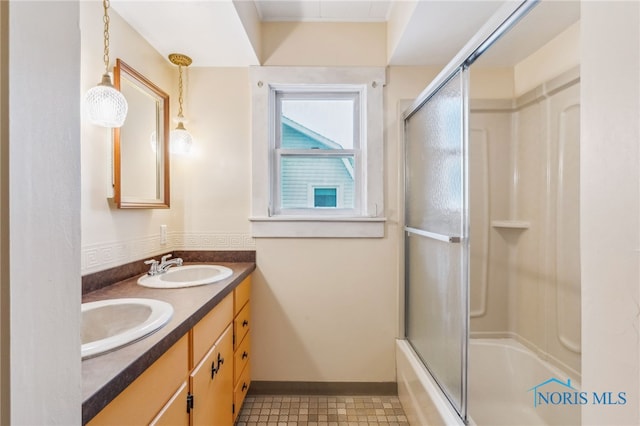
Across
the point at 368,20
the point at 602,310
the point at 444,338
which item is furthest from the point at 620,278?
the point at 368,20

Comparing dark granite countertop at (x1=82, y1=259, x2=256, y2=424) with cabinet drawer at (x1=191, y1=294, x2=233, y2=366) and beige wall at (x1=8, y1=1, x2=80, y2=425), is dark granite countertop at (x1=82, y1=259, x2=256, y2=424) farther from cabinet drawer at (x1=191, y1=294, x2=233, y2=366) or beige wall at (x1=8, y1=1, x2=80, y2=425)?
beige wall at (x1=8, y1=1, x2=80, y2=425)

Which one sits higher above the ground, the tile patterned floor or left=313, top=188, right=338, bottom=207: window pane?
left=313, top=188, right=338, bottom=207: window pane

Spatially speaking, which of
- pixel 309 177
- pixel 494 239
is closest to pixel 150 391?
pixel 309 177

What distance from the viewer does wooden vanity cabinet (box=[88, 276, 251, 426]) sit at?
0.73 m

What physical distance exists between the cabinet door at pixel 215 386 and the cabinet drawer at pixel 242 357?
0.29 feet

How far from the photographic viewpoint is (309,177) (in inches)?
78.6

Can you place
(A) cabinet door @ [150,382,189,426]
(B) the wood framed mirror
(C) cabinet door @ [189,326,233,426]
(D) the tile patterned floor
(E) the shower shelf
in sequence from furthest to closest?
1. (E) the shower shelf
2. (D) the tile patterned floor
3. (B) the wood framed mirror
4. (C) cabinet door @ [189,326,233,426]
5. (A) cabinet door @ [150,382,189,426]

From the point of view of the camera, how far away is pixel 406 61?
183cm

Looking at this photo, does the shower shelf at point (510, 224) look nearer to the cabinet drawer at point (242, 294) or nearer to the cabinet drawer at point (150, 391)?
the cabinet drawer at point (242, 294)

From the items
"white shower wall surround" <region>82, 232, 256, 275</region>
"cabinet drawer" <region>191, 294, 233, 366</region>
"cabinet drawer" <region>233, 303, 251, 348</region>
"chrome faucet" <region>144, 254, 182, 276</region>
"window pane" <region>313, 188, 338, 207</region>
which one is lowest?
"cabinet drawer" <region>233, 303, 251, 348</region>

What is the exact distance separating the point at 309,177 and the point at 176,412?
144cm

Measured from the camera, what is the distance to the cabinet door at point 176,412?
836 mm

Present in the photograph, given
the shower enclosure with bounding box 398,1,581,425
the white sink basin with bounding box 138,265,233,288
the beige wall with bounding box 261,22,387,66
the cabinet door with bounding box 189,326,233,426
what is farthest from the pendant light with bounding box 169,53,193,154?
the shower enclosure with bounding box 398,1,581,425

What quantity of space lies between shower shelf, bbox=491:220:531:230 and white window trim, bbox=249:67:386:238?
760mm
